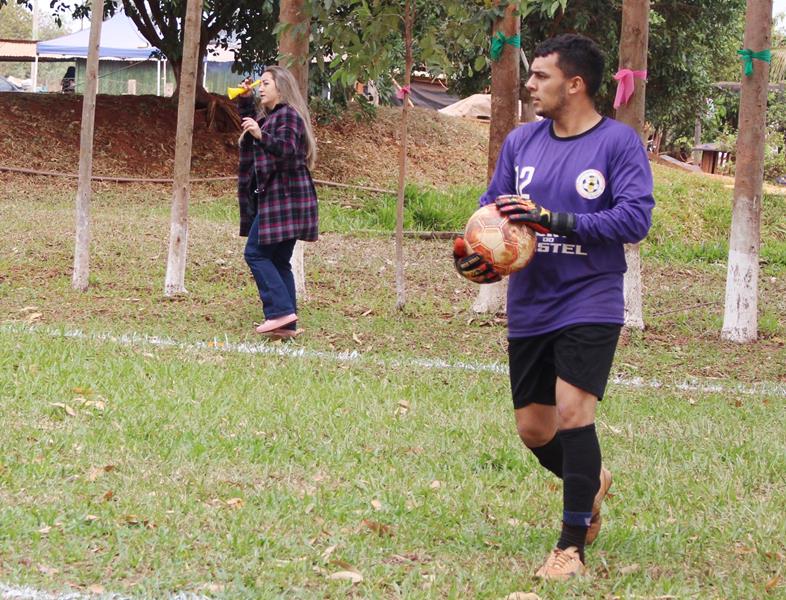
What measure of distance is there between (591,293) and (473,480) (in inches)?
59.0

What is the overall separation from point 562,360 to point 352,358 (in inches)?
157

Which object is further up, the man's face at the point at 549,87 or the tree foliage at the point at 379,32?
the tree foliage at the point at 379,32

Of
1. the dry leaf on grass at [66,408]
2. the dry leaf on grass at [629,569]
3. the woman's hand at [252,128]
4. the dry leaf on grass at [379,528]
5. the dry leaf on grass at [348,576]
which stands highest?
the woman's hand at [252,128]

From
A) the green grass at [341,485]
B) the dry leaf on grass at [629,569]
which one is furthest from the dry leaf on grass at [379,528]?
the dry leaf on grass at [629,569]

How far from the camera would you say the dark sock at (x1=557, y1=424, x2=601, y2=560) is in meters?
4.14

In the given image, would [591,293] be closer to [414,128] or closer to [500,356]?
[500,356]

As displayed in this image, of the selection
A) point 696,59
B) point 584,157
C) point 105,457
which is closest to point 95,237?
point 105,457

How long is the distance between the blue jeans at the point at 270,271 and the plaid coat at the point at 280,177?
0.15m

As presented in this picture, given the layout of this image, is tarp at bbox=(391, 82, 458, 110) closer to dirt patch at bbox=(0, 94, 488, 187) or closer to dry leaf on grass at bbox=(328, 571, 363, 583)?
dirt patch at bbox=(0, 94, 488, 187)

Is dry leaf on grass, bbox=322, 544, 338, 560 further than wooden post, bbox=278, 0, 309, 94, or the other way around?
wooden post, bbox=278, 0, 309, 94

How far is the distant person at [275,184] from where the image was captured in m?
8.18

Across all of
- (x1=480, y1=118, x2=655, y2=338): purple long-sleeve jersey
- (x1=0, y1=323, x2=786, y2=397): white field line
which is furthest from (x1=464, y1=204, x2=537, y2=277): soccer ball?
(x1=0, y1=323, x2=786, y2=397): white field line

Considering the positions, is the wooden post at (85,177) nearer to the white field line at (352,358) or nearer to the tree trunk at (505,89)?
the white field line at (352,358)

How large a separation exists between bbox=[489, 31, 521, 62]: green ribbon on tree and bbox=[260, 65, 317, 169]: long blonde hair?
5.64 ft
